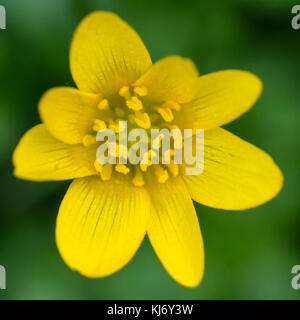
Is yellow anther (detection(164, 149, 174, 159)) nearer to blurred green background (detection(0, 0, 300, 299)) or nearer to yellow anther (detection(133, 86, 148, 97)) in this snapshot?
yellow anther (detection(133, 86, 148, 97))

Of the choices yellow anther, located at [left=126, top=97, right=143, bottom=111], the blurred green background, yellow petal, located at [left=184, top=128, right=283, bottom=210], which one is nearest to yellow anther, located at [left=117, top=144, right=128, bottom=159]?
yellow anther, located at [left=126, top=97, right=143, bottom=111]

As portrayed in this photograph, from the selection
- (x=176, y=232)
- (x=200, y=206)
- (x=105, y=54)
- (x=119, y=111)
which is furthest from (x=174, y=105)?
(x=200, y=206)

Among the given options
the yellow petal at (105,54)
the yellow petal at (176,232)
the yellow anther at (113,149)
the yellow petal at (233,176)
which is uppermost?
the yellow petal at (105,54)

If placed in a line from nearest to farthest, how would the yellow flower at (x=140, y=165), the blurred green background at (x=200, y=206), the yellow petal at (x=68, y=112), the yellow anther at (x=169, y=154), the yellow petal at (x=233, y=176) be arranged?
1. the yellow petal at (x=68, y=112)
2. the yellow flower at (x=140, y=165)
3. the yellow petal at (x=233, y=176)
4. the yellow anther at (x=169, y=154)
5. the blurred green background at (x=200, y=206)

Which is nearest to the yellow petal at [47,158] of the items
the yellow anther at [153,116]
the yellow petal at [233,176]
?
the yellow anther at [153,116]

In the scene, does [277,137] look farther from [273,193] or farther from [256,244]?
[273,193]

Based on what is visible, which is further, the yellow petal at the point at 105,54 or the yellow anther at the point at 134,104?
the yellow anther at the point at 134,104

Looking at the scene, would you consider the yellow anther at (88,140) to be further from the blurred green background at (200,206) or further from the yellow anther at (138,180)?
the blurred green background at (200,206)
